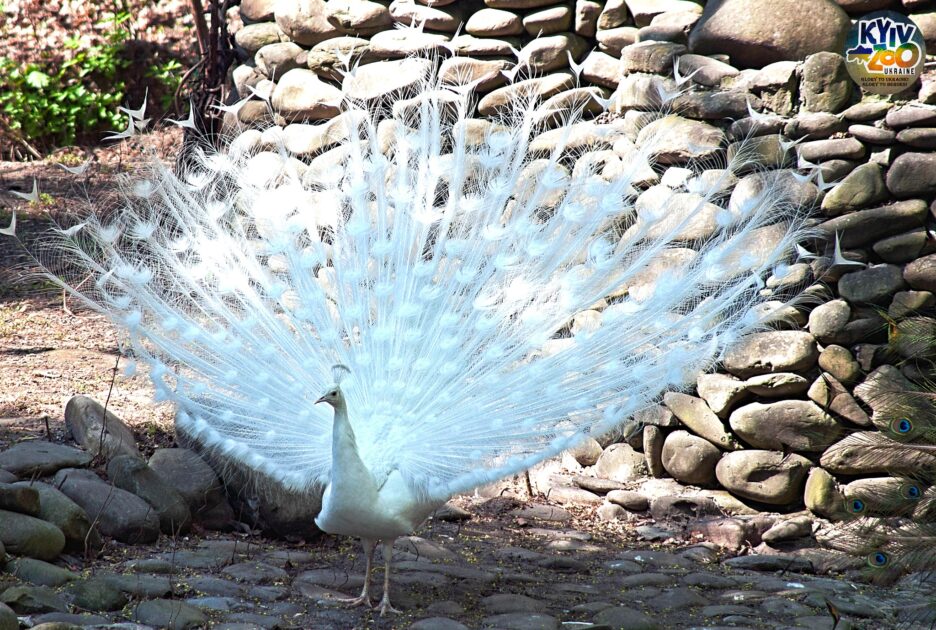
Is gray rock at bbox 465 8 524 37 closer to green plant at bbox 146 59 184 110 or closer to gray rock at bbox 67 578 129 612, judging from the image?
gray rock at bbox 67 578 129 612

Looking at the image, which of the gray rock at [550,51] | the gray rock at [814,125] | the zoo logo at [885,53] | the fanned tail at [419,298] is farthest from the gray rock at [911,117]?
the gray rock at [550,51]

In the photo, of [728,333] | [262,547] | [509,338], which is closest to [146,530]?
[262,547]

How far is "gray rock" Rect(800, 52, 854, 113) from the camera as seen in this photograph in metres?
6.00

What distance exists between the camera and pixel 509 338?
457 cm

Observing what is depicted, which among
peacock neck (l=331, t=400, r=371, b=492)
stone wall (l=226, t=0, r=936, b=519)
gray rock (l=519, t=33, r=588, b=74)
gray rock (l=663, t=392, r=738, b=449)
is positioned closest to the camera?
peacock neck (l=331, t=400, r=371, b=492)

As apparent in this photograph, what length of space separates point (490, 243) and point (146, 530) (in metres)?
2.13

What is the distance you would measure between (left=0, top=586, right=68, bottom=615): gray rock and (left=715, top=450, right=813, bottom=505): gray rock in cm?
389

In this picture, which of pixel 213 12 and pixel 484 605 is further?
pixel 213 12

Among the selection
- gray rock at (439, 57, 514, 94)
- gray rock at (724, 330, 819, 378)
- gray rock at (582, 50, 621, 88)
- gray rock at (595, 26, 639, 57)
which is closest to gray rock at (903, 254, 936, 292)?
gray rock at (724, 330, 819, 378)

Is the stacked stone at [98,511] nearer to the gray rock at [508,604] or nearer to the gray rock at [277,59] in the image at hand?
the gray rock at [508,604]

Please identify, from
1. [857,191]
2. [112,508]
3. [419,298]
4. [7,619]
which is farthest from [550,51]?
[7,619]

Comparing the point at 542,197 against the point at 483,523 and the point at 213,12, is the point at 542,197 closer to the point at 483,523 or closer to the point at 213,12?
the point at 483,523

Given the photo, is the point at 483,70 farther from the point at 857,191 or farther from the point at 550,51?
the point at 857,191

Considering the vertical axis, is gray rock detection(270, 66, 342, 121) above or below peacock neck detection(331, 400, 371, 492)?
above
